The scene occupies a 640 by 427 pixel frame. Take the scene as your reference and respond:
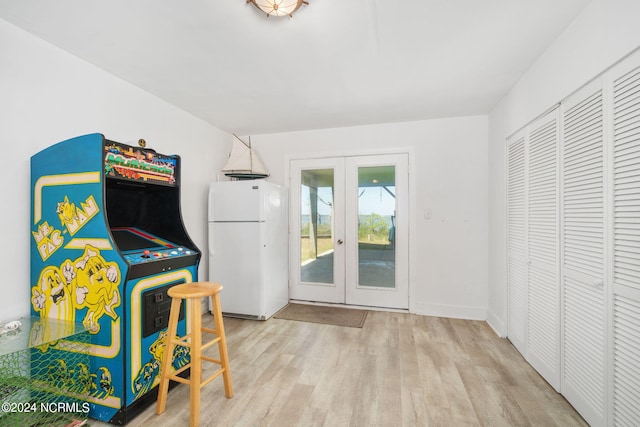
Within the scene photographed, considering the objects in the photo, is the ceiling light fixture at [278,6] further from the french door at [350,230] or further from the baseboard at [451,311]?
the baseboard at [451,311]

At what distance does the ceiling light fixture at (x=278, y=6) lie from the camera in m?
1.54

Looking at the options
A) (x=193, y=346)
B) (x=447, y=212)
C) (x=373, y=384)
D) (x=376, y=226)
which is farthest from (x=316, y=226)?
(x=193, y=346)

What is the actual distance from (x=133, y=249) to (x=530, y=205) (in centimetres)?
319

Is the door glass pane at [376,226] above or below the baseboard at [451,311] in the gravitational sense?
above

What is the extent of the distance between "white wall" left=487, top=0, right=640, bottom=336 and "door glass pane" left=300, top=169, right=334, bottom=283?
2025 millimetres

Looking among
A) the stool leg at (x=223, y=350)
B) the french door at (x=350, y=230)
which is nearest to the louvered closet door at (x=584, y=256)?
the french door at (x=350, y=230)

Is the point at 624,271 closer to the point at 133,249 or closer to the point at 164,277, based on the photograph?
the point at 164,277

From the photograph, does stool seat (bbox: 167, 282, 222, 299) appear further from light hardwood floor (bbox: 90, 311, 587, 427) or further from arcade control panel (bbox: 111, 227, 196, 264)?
light hardwood floor (bbox: 90, 311, 587, 427)

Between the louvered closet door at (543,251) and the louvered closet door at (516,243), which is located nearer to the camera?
the louvered closet door at (543,251)

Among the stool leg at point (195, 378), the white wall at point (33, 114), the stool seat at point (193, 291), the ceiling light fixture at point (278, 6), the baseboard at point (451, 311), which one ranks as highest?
the ceiling light fixture at point (278, 6)

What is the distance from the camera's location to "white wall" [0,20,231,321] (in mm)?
1785

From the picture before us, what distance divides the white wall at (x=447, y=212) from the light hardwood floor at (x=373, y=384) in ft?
1.71

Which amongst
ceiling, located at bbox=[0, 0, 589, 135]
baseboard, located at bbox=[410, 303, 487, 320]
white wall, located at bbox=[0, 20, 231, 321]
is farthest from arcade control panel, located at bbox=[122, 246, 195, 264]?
baseboard, located at bbox=[410, 303, 487, 320]

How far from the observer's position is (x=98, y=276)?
170cm
